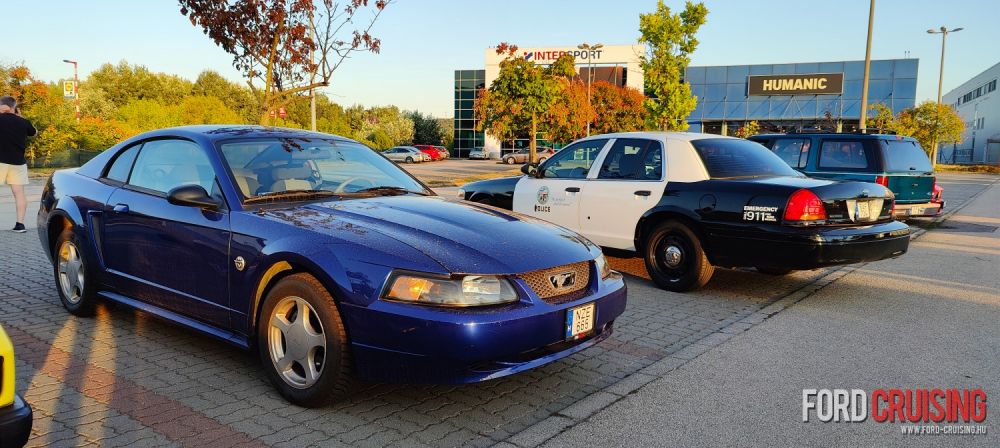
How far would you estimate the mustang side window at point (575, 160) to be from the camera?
745 cm

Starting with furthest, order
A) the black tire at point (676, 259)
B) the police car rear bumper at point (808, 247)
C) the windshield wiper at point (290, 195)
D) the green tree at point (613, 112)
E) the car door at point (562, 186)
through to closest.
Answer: the green tree at point (613, 112), the car door at point (562, 186), the black tire at point (676, 259), the police car rear bumper at point (808, 247), the windshield wiper at point (290, 195)

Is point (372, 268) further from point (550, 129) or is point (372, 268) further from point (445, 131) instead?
point (445, 131)

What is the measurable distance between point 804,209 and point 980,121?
302 ft

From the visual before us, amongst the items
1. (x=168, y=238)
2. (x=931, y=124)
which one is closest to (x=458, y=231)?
(x=168, y=238)

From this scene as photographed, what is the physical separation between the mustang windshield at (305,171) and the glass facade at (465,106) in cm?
7018

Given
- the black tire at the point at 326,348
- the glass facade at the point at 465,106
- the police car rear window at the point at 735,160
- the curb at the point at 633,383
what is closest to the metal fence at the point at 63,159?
the police car rear window at the point at 735,160

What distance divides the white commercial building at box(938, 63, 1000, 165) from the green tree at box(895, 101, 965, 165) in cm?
2149

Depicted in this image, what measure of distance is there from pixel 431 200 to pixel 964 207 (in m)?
18.6

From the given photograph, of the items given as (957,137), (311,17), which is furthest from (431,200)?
(957,137)

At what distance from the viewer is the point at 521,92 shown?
26938mm

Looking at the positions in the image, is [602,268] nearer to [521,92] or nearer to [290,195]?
[290,195]

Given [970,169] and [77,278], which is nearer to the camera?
[77,278]

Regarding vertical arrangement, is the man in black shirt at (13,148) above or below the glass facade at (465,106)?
below

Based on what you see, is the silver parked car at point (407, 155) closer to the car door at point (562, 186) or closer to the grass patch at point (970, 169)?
the grass patch at point (970, 169)
